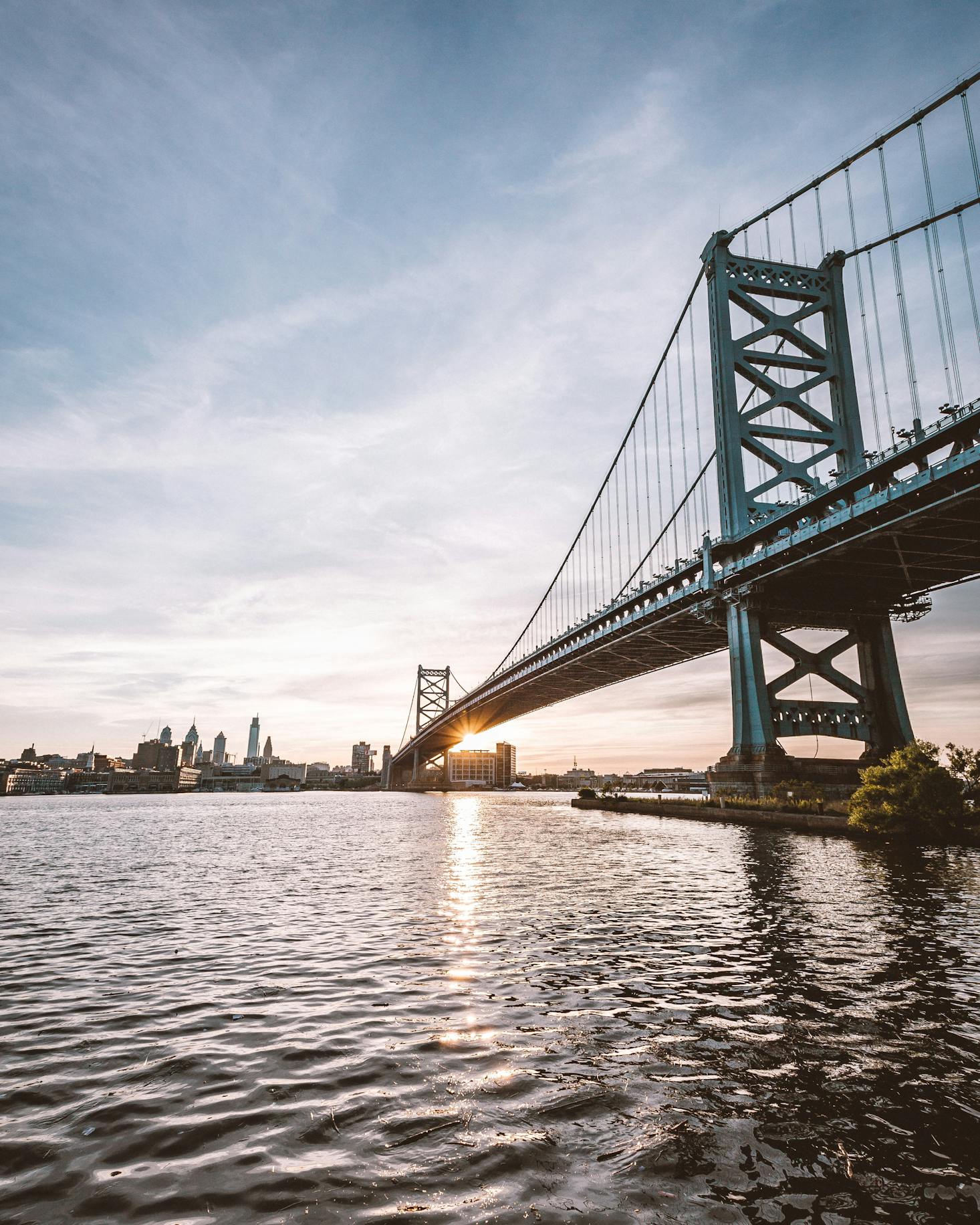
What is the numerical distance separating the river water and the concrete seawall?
1487cm

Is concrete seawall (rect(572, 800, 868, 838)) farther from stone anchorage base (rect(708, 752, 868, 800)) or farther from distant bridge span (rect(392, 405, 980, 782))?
distant bridge span (rect(392, 405, 980, 782))

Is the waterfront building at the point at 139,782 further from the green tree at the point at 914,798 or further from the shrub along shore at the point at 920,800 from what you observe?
the green tree at the point at 914,798

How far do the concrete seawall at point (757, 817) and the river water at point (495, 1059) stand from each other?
1487 centimetres

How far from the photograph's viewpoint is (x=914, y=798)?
23109mm

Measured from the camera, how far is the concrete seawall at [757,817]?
28.1 m

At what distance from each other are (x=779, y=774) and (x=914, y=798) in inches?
632

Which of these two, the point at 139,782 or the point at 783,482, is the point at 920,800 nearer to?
the point at 783,482

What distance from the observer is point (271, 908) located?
13.6 meters

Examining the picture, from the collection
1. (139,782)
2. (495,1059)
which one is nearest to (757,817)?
(495,1059)

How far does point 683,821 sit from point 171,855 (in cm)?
2834

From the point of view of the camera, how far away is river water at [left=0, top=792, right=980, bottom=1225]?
12.7 feet

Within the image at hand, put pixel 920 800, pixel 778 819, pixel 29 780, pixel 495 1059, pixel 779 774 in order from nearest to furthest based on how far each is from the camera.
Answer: pixel 495 1059 < pixel 920 800 < pixel 778 819 < pixel 779 774 < pixel 29 780

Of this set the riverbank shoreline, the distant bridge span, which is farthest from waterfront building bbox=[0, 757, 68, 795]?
the riverbank shoreline

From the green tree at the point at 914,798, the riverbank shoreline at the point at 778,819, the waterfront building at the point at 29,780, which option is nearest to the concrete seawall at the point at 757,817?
the riverbank shoreline at the point at 778,819
